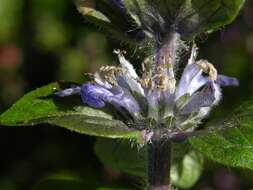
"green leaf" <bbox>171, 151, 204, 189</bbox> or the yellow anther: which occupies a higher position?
the yellow anther

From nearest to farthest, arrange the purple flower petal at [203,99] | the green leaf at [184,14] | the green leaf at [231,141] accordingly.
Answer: the green leaf at [231,141]
the green leaf at [184,14]
the purple flower petal at [203,99]

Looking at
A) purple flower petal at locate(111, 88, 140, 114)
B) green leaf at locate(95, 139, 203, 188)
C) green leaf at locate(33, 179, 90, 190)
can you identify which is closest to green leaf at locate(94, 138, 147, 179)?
green leaf at locate(95, 139, 203, 188)

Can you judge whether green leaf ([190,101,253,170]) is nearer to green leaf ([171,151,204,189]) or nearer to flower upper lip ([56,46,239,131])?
flower upper lip ([56,46,239,131])

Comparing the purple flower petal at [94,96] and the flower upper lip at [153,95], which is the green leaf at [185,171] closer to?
the flower upper lip at [153,95]

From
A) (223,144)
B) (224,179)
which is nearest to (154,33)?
(223,144)

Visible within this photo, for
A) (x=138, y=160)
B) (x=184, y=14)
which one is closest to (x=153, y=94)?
(x=184, y=14)

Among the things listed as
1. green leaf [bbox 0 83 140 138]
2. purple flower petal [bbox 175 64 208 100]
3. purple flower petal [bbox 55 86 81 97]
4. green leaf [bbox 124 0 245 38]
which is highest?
green leaf [bbox 124 0 245 38]

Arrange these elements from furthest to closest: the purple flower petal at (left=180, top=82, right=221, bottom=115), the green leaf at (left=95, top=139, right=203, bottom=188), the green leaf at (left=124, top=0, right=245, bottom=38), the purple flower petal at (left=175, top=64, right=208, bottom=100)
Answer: the green leaf at (left=95, top=139, right=203, bottom=188) < the purple flower petal at (left=175, top=64, right=208, bottom=100) < the purple flower petal at (left=180, top=82, right=221, bottom=115) < the green leaf at (left=124, top=0, right=245, bottom=38)

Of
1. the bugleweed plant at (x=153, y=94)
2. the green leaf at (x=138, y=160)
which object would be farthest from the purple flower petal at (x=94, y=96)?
the green leaf at (x=138, y=160)
